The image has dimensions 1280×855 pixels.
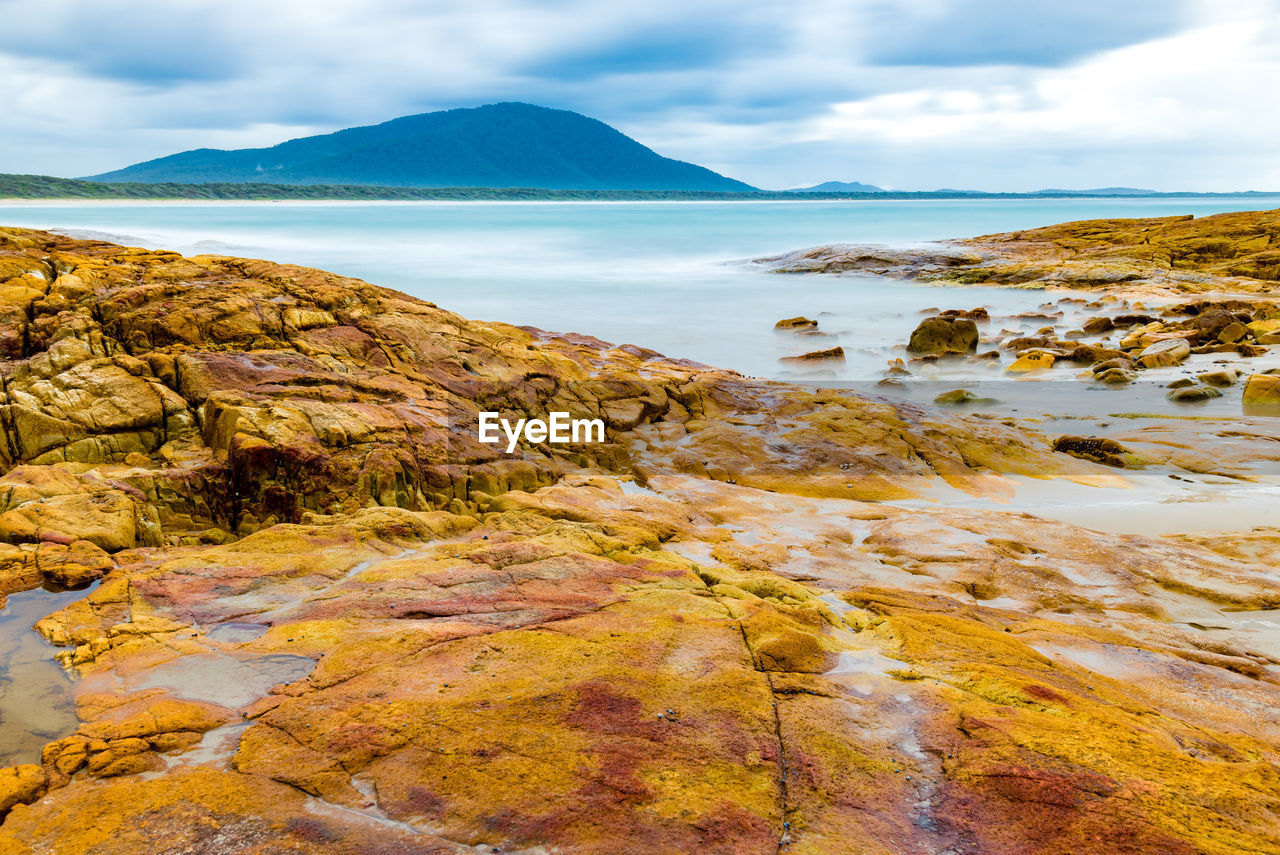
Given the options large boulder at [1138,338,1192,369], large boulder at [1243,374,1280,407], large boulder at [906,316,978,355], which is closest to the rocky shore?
large boulder at [1243,374,1280,407]

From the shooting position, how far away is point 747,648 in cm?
483

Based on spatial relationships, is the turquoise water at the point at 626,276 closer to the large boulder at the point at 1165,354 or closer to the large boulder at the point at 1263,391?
the large boulder at the point at 1165,354

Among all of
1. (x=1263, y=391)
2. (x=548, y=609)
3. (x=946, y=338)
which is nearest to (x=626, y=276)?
(x=946, y=338)

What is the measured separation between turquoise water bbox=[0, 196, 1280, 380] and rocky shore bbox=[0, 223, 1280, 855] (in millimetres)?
10174

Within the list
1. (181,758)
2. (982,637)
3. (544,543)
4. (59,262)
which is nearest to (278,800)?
(181,758)

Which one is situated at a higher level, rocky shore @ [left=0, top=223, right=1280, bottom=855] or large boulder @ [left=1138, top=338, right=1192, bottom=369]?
large boulder @ [left=1138, top=338, right=1192, bottom=369]

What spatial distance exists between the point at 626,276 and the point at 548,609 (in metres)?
37.5

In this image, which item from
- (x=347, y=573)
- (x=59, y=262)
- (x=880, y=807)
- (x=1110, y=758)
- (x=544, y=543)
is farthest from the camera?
(x=59, y=262)

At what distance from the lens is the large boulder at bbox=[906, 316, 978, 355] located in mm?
20016

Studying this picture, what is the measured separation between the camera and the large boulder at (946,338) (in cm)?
2002

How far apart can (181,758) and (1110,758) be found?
14.8 feet

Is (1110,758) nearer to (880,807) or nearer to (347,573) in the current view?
(880,807)

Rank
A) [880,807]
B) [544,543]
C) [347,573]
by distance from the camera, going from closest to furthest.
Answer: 1. [880,807]
2. [347,573]
3. [544,543]

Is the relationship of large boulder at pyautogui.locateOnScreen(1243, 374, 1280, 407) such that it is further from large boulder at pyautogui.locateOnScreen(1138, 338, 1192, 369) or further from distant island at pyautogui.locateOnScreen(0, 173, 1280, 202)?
distant island at pyautogui.locateOnScreen(0, 173, 1280, 202)
